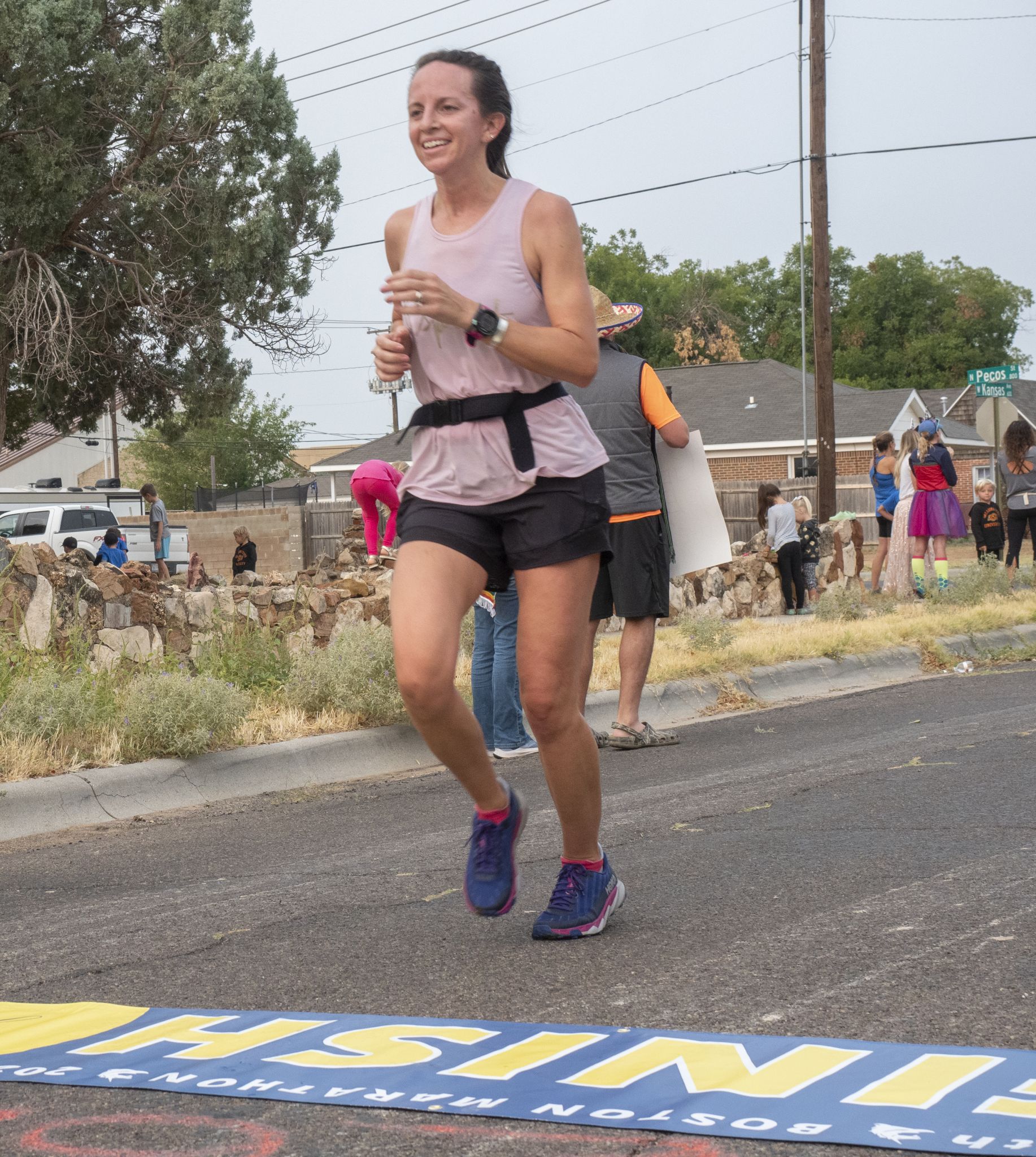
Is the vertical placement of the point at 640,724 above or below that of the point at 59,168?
below

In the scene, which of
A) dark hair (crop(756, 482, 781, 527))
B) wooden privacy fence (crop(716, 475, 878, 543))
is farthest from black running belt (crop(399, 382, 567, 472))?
wooden privacy fence (crop(716, 475, 878, 543))

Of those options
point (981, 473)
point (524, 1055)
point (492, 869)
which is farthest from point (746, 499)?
point (524, 1055)

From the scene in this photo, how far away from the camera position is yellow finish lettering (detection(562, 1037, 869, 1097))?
2568 millimetres

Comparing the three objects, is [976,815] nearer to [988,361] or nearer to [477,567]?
[477,567]

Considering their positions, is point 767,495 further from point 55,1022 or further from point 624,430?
point 55,1022

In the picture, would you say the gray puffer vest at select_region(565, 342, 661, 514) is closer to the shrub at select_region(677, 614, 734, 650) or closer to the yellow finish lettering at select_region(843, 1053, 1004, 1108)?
the shrub at select_region(677, 614, 734, 650)

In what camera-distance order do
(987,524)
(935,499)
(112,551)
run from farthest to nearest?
(112,551)
(987,524)
(935,499)

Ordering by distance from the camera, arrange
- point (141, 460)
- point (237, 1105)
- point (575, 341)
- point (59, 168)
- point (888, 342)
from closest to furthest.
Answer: point (237, 1105)
point (575, 341)
point (59, 168)
point (888, 342)
point (141, 460)

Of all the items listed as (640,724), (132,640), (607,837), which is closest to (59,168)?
(132,640)

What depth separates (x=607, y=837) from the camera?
523 cm

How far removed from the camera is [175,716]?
6777mm

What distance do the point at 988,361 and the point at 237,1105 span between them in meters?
72.1

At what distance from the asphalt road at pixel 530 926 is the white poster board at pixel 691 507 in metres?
1.19

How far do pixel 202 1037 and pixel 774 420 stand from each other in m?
41.2
